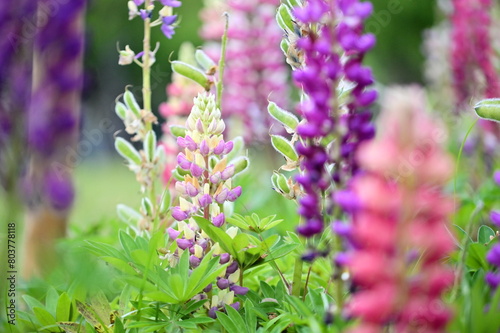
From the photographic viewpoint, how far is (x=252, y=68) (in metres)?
3.07

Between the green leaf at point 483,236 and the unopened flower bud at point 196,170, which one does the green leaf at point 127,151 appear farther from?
the green leaf at point 483,236

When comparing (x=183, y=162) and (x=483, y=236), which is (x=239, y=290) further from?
(x=483, y=236)

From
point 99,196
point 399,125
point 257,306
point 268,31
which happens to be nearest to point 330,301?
point 257,306

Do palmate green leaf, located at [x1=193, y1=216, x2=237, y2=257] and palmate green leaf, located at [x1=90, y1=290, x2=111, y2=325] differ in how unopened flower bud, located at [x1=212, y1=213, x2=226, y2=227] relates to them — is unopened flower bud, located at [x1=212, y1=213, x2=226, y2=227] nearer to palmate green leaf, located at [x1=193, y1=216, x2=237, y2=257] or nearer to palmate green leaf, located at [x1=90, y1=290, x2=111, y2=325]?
palmate green leaf, located at [x1=193, y1=216, x2=237, y2=257]

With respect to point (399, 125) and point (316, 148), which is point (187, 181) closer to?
point (316, 148)

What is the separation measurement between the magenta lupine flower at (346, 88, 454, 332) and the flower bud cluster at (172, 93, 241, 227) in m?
0.45

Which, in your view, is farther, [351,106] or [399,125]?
[351,106]

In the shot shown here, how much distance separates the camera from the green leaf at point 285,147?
0.99 m

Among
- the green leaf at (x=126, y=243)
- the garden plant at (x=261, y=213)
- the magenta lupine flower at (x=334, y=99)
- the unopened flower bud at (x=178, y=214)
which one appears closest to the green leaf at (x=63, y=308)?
the garden plant at (x=261, y=213)

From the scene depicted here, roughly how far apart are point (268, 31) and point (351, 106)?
8.39 feet

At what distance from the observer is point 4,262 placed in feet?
3.22

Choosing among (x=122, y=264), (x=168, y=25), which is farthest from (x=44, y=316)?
(x=168, y=25)

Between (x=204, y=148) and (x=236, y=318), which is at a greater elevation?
(x=204, y=148)

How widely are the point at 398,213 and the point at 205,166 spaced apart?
50cm
